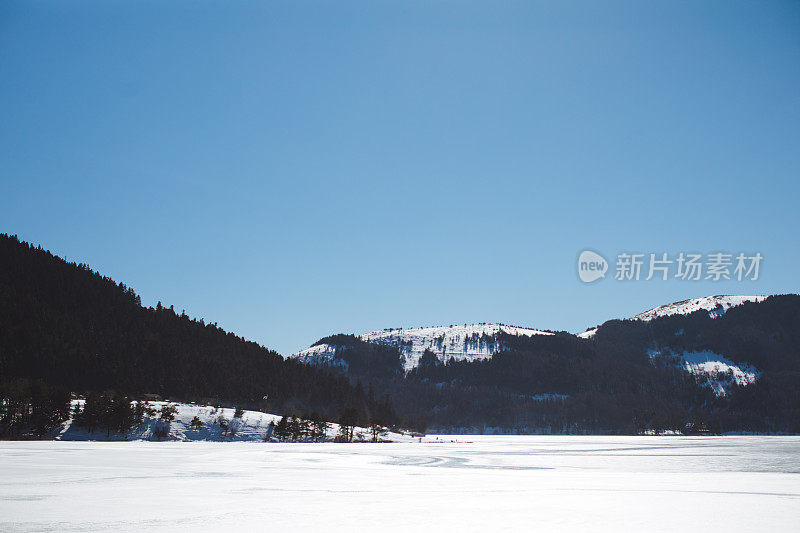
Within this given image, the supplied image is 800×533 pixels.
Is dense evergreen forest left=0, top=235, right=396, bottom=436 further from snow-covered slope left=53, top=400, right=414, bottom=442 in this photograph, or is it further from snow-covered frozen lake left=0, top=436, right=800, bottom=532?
snow-covered frozen lake left=0, top=436, right=800, bottom=532

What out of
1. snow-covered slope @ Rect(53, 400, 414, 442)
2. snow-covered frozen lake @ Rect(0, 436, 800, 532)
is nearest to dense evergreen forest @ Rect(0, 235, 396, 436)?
snow-covered slope @ Rect(53, 400, 414, 442)

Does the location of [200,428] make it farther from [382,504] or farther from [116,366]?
[382,504]

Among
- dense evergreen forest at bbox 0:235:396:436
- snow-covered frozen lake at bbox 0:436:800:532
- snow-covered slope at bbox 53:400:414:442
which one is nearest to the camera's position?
snow-covered frozen lake at bbox 0:436:800:532

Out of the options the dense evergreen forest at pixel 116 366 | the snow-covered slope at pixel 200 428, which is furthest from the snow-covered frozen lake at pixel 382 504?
the dense evergreen forest at pixel 116 366

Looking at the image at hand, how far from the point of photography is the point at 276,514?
1838cm

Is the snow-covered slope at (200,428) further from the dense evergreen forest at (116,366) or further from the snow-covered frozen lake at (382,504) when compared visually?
the snow-covered frozen lake at (382,504)

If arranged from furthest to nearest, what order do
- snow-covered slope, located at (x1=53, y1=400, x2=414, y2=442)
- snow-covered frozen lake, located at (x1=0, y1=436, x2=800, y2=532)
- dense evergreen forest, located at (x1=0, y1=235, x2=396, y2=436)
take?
dense evergreen forest, located at (x1=0, y1=235, x2=396, y2=436) < snow-covered slope, located at (x1=53, y1=400, x2=414, y2=442) < snow-covered frozen lake, located at (x1=0, y1=436, x2=800, y2=532)

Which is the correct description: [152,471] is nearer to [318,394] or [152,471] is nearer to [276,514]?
[276,514]

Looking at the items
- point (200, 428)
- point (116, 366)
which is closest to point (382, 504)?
point (200, 428)

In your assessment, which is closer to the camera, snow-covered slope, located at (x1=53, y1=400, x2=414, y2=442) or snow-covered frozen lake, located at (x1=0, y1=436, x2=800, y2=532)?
snow-covered frozen lake, located at (x1=0, y1=436, x2=800, y2=532)

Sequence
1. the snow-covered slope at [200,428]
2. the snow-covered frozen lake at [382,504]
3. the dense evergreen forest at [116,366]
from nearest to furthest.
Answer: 1. the snow-covered frozen lake at [382,504]
2. the snow-covered slope at [200,428]
3. the dense evergreen forest at [116,366]

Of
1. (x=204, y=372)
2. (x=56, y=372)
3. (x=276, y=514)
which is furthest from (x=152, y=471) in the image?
(x=204, y=372)

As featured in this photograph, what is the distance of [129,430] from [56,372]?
69.4m

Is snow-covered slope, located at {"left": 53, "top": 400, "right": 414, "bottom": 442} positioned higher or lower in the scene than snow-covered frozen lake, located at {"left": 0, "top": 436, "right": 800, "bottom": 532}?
lower
